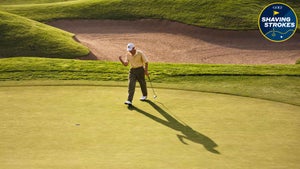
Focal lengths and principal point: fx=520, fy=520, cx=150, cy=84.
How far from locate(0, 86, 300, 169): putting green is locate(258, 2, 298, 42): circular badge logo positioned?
15.8m

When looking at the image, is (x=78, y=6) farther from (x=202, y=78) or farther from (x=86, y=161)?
(x=86, y=161)

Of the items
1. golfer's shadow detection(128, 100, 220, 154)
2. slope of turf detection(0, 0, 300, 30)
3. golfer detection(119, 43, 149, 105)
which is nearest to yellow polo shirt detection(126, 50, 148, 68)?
golfer detection(119, 43, 149, 105)

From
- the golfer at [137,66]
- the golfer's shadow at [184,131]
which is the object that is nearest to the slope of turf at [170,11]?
the golfer at [137,66]

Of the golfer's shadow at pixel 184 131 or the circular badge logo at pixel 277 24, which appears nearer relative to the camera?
the golfer's shadow at pixel 184 131

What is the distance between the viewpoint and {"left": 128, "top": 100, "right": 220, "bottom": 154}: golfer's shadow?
35.8 feet

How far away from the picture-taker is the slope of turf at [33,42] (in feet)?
81.1

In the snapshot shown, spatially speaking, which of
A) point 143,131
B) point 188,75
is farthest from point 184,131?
point 188,75

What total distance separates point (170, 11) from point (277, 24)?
22.9ft

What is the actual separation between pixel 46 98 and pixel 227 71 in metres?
7.79

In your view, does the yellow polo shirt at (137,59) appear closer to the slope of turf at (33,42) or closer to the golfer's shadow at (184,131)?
the golfer's shadow at (184,131)

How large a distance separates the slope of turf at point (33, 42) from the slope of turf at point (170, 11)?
25.0 ft

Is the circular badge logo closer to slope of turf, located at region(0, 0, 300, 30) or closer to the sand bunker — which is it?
the sand bunker

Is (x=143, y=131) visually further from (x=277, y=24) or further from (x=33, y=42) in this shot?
(x=277, y=24)

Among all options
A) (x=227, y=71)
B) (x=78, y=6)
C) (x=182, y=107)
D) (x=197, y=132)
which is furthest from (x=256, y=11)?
(x=197, y=132)
